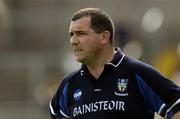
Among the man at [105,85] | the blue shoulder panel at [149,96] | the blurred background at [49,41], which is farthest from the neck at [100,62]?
the blurred background at [49,41]

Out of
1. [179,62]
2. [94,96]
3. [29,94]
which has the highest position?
[94,96]

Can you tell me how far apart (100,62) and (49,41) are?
9.50 metres

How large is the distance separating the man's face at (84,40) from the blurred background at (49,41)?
6.53 m

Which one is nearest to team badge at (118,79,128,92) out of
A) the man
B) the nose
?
the man

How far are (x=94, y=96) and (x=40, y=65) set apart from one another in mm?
8613

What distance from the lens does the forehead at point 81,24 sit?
7.85 meters

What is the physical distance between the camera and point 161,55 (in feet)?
49.2

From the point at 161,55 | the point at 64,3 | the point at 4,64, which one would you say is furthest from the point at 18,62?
the point at 161,55

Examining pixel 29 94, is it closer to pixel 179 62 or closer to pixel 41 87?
pixel 41 87

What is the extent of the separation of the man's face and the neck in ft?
0.17

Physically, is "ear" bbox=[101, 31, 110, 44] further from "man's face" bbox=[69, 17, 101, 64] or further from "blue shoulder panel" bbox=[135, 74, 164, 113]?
"blue shoulder panel" bbox=[135, 74, 164, 113]

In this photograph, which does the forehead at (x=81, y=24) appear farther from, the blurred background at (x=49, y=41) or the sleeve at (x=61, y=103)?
the blurred background at (x=49, y=41)

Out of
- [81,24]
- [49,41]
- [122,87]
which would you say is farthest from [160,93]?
[49,41]

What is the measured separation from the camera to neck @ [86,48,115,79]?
793 cm
